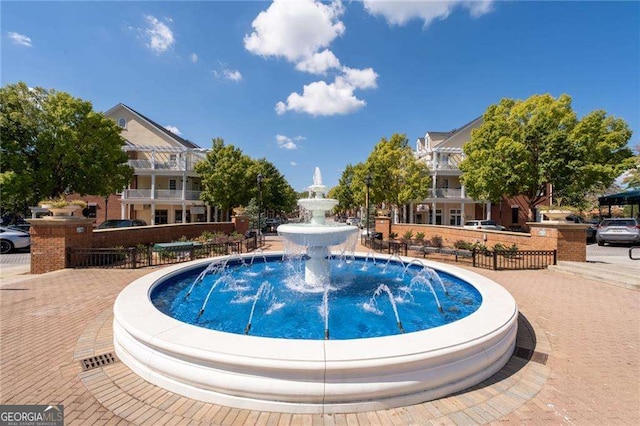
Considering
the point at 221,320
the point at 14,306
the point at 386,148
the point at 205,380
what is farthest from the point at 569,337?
the point at 386,148

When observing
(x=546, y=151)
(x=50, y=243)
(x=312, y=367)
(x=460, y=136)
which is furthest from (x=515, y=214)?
(x=50, y=243)

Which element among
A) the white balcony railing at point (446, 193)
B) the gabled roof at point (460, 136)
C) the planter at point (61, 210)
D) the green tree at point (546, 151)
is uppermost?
the gabled roof at point (460, 136)

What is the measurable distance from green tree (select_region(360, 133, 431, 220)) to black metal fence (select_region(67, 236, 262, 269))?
18.2 m

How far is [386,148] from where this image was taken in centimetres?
2997

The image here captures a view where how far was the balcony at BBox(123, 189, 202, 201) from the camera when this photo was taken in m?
32.1

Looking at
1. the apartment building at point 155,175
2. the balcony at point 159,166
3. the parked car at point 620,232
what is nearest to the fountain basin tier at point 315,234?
the parked car at point 620,232

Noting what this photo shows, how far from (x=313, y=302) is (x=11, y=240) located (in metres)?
21.8

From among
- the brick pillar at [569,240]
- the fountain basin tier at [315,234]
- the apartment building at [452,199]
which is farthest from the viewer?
the apartment building at [452,199]

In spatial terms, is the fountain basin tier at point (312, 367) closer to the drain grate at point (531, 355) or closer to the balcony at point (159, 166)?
the drain grate at point (531, 355)

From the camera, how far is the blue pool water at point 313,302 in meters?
5.83

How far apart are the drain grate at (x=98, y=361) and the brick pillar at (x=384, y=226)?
22.0 meters

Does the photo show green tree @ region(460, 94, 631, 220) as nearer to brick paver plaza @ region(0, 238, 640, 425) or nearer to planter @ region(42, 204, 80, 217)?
brick paver plaza @ region(0, 238, 640, 425)

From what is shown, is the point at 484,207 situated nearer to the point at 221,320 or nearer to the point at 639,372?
the point at 639,372

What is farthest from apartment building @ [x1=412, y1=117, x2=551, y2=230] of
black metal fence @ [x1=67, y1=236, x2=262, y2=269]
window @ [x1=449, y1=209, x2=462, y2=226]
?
black metal fence @ [x1=67, y1=236, x2=262, y2=269]
